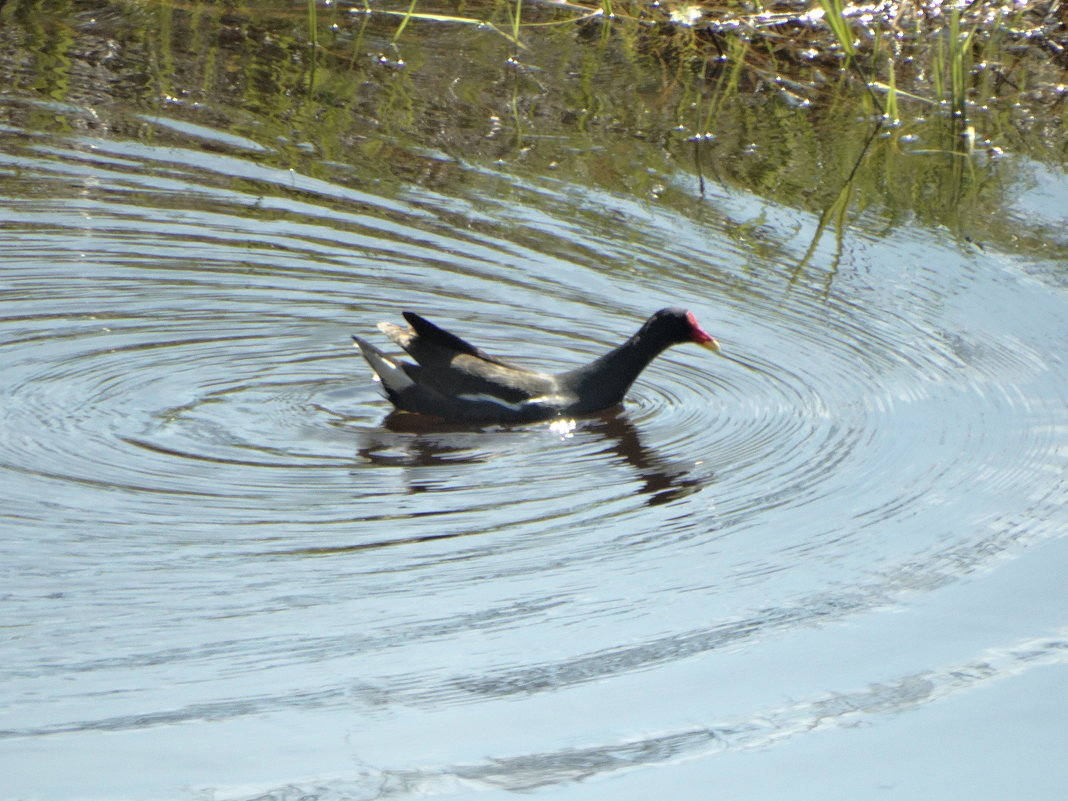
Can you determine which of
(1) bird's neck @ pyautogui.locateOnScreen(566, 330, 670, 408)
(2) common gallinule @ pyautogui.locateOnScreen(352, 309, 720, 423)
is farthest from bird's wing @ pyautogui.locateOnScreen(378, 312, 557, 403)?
(1) bird's neck @ pyautogui.locateOnScreen(566, 330, 670, 408)

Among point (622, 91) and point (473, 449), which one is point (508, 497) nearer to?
point (473, 449)

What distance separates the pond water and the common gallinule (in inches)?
4.0

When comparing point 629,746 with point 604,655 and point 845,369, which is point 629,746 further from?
point 845,369

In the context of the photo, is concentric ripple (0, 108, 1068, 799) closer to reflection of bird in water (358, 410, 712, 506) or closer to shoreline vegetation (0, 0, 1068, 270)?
reflection of bird in water (358, 410, 712, 506)

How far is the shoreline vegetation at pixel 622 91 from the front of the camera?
8453 millimetres

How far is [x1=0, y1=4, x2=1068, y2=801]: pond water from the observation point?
3.62 m

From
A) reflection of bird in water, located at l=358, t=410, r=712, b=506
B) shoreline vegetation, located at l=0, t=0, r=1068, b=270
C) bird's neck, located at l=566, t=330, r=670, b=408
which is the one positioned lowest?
reflection of bird in water, located at l=358, t=410, r=712, b=506

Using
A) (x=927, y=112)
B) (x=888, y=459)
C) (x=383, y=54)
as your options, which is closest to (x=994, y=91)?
(x=927, y=112)

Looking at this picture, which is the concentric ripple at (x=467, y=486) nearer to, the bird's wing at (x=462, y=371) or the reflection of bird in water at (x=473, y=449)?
the reflection of bird in water at (x=473, y=449)

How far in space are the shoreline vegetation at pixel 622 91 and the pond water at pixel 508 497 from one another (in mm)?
229

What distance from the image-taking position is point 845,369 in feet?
21.0

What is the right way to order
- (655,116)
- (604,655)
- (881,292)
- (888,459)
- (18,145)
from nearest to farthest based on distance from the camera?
(604,655), (888,459), (881,292), (18,145), (655,116)

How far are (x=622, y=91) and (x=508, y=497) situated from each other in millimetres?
5414

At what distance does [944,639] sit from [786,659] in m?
0.45
